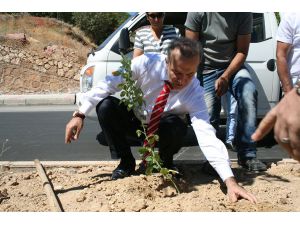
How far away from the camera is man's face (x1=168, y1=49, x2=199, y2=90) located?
3182 millimetres

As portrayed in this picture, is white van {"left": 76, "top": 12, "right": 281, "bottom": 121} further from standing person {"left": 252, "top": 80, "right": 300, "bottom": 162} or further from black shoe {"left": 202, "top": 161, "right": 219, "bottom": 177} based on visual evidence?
standing person {"left": 252, "top": 80, "right": 300, "bottom": 162}

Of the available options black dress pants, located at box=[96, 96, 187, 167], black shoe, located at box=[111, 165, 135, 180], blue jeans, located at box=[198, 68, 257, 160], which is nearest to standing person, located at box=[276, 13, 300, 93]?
blue jeans, located at box=[198, 68, 257, 160]

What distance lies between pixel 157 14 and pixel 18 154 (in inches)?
106

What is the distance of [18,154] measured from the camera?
5.80m

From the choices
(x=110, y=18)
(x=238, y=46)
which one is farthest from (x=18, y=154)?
(x=110, y=18)

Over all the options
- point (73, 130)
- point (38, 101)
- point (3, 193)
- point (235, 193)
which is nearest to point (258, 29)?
point (235, 193)

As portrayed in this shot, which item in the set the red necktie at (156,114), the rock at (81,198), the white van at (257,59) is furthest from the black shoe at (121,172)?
the white van at (257,59)

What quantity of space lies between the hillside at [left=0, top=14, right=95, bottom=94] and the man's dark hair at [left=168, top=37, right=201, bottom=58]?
45.4ft

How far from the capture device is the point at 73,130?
3.23 metres

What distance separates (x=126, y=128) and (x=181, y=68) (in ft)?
2.92

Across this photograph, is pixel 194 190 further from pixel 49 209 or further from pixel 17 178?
pixel 17 178

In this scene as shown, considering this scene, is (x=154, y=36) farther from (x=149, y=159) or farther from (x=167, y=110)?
(x=149, y=159)

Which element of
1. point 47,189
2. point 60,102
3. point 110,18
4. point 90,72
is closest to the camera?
point 47,189

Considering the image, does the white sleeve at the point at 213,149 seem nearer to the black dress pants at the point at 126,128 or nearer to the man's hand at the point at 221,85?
the black dress pants at the point at 126,128
